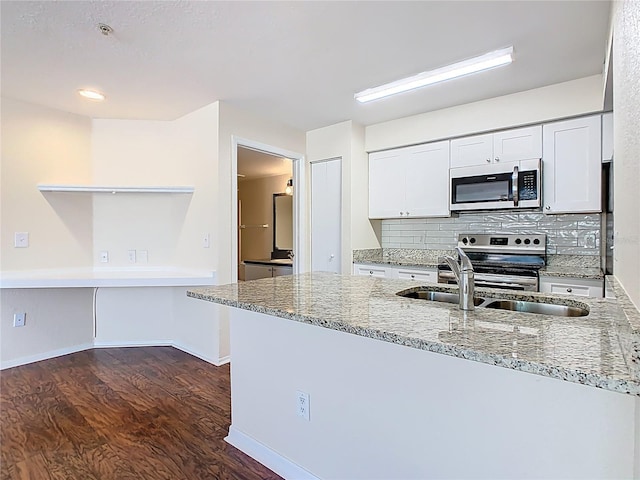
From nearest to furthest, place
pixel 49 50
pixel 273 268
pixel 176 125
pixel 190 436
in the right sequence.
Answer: pixel 190 436 < pixel 49 50 < pixel 176 125 < pixel 273 268

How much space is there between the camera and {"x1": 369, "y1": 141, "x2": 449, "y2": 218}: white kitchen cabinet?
3.71 metres

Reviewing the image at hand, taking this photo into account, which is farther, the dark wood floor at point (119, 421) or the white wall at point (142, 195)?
the white wall at point (142, 195)

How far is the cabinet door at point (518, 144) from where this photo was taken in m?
3.15

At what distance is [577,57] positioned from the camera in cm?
251

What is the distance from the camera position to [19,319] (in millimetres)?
3229

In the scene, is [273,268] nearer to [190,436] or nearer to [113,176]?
[113,176]

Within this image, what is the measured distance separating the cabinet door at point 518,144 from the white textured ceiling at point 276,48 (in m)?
0.37

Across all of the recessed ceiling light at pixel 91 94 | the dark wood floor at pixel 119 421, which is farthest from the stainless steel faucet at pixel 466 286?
the recessed ceiling light at pixel 91 94

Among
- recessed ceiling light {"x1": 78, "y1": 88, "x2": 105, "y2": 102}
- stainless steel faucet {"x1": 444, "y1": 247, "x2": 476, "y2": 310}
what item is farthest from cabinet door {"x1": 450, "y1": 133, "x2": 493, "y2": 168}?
recessed ceiling light {"x1": 78, "y1": 88, "x2": 105, "y2": 102}

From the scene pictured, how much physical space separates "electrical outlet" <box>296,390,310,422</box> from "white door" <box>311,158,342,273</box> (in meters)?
2.40

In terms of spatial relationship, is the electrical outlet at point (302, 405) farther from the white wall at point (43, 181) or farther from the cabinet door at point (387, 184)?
the white wall at point (43, 181)

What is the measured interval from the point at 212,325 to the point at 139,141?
2067mm

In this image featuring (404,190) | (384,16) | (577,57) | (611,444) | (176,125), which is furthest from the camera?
(404,190)

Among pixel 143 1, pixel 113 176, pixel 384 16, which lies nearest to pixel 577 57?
pixel 384 16
